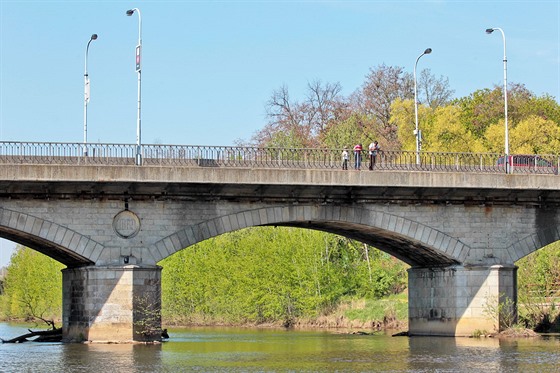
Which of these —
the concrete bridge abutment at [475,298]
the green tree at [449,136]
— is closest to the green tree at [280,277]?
the green tree at [449,136]

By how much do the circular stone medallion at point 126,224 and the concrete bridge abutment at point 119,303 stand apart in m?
1.19

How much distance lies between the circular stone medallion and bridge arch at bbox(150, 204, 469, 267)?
0.91 metres

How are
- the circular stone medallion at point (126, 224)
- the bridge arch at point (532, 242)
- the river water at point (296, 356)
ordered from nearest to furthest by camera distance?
the river water at point (296, 356) → the circular stone medallion at point (126, 224) → the bridge arch at point (532, 242)

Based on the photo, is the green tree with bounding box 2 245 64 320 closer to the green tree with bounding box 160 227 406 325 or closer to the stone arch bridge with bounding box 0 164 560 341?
the green tree with bounding box 160 227 406 325

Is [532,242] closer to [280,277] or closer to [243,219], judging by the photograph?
[243,219]

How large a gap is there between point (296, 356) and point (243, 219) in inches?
278

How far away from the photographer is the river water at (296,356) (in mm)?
34031

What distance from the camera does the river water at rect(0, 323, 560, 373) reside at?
34031mm

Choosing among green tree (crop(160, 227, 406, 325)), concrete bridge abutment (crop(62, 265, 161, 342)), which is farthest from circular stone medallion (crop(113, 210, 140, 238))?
green tree (crop(160, 227, 406, 325))

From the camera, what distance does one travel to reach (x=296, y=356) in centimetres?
3891

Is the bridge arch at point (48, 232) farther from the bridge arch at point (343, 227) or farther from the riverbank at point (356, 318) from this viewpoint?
the riverbank at point (356, 318)

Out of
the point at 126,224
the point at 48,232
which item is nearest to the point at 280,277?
the point at 126,224

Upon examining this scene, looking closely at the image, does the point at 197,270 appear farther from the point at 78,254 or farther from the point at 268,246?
the point at 78,254

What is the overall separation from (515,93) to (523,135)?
12.4 m
